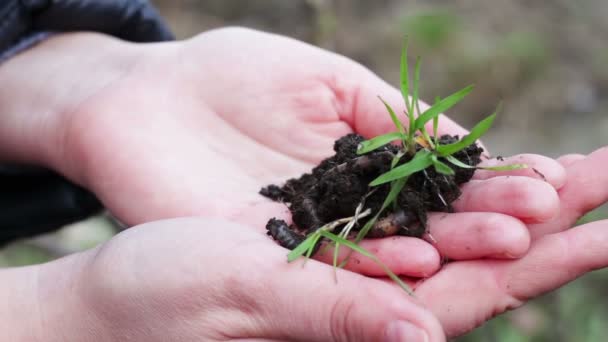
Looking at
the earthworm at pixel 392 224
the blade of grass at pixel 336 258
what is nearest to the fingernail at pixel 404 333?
the blade of grass at pixel 336 258

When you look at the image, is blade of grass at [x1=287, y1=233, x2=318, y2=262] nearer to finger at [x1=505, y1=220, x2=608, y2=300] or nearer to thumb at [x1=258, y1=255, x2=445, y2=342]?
thumb at [x1=258, y1=255, x2=445, y2=342]

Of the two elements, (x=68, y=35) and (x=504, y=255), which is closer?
(x=504, y=255)

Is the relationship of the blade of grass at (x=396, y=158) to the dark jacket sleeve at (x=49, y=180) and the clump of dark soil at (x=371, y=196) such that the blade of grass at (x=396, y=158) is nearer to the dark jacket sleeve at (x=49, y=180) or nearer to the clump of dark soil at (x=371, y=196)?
the clump of dark soil at (x=371, y=196)

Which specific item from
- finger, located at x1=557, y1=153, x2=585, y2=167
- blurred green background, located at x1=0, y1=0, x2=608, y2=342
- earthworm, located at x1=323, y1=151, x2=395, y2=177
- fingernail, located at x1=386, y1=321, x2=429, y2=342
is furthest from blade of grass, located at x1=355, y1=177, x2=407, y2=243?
blurred green background, located at x1=0, y1=0, x2=608, y2=342

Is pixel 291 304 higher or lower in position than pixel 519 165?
lower

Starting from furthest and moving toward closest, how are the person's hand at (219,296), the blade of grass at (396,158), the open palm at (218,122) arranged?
the open palm at (218,122) < the blade of grass at (396,158) < the person's hand at (219,296)

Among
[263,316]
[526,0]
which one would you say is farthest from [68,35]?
[526,0]

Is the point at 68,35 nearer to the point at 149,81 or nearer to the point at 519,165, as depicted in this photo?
the point at 149,81
